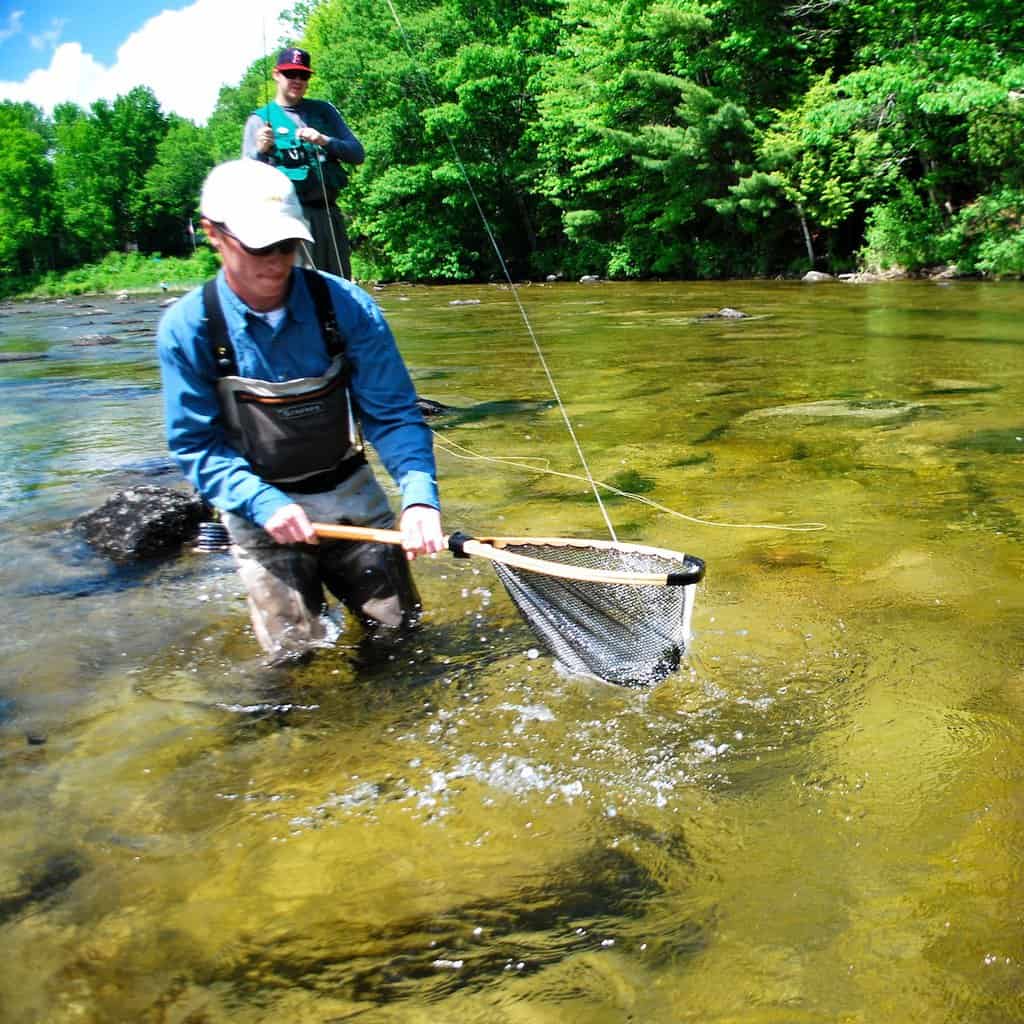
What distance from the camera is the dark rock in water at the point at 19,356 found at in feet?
59.1

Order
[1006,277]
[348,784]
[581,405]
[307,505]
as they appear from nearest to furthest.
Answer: [348,784] → [307,505] → [581,405] → [1006,277]

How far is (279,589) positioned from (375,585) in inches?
16.5

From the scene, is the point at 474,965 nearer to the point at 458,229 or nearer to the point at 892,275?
the point at 892,275

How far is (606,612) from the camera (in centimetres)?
378

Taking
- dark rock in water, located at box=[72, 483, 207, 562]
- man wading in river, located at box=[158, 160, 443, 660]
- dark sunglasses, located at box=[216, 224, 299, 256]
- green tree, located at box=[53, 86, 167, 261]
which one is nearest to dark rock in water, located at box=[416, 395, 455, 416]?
dark rock in water, located at box=[72, 483, 207, 562]

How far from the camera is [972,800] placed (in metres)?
2.99

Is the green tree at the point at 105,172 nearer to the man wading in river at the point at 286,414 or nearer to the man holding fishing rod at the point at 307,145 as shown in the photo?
the man holding fishing rod at the point at 307,145

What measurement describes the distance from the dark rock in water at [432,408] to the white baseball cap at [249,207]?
20.9 ft

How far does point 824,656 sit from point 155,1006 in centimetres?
284

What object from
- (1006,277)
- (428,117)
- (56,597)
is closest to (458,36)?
(428,117)

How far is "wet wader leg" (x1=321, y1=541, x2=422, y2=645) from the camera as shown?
421 cm

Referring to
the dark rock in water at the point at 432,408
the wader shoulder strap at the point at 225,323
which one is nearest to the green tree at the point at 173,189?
the dark rock in water at the point at 432,408

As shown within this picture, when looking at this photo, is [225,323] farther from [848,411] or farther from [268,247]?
[848,411]

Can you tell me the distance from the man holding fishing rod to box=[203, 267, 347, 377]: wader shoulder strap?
2580mm
